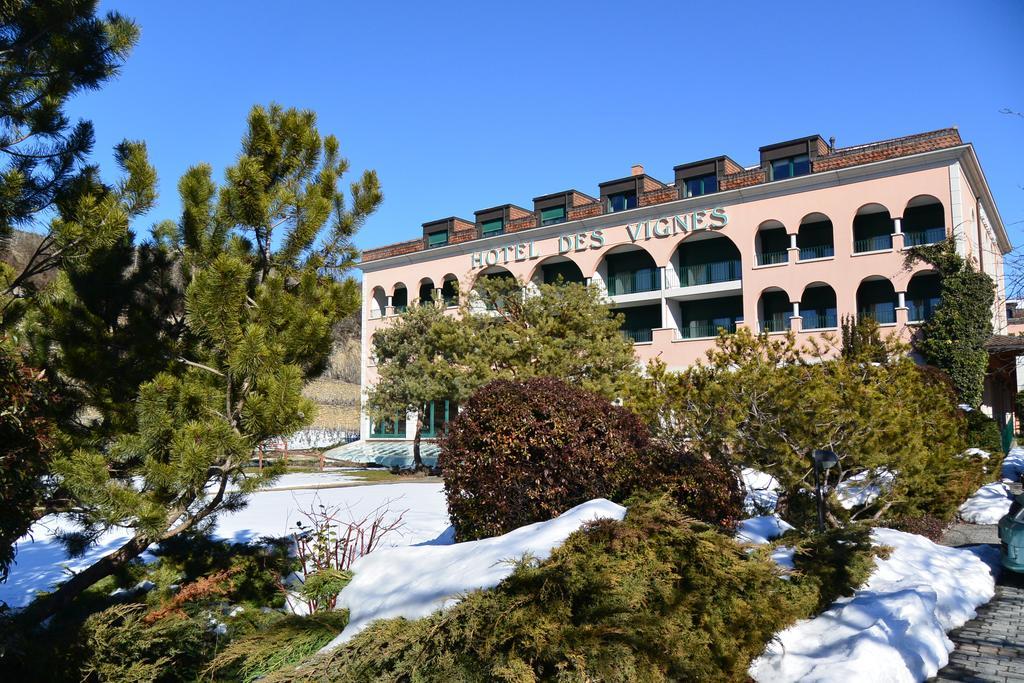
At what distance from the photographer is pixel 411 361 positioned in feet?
94.7

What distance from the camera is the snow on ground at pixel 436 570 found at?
5094mm

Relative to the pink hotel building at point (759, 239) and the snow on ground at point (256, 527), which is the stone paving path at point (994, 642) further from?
the pink hotel building at point (759, 239)

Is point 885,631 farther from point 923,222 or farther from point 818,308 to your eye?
point 923,222

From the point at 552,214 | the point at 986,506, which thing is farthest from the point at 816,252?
the point at 986,506

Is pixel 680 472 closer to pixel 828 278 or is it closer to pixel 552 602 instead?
pixel 552 602

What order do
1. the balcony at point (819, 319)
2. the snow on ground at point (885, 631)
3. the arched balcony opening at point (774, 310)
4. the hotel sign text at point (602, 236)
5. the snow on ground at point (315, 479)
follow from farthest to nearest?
1. the hotel sign text at point (602, 236)
2. the arched balcony opening at point (774, 310)
3. the balcony at point (819, 319)
4. the snow on ground at point (315, 479)
5. the snow on ground at point (885, 631)

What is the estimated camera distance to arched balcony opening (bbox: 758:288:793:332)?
29766 mm

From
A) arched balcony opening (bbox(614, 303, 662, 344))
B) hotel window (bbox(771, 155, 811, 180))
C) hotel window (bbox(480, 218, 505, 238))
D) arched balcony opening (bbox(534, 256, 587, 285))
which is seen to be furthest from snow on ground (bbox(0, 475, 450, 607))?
hotel window (bbox(480, 218, 505, 238))

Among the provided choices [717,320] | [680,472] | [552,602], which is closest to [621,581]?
[552,602]

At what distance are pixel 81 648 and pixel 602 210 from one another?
30.8 m

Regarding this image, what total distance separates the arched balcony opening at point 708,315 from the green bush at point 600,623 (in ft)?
88.9

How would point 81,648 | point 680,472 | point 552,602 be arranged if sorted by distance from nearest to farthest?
point 552,602, point 81,648, point 680,472

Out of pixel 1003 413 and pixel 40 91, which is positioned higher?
pixel 40 91

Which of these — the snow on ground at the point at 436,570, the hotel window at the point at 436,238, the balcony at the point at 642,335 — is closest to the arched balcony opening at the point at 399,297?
the hotel window at the point at 436,238
